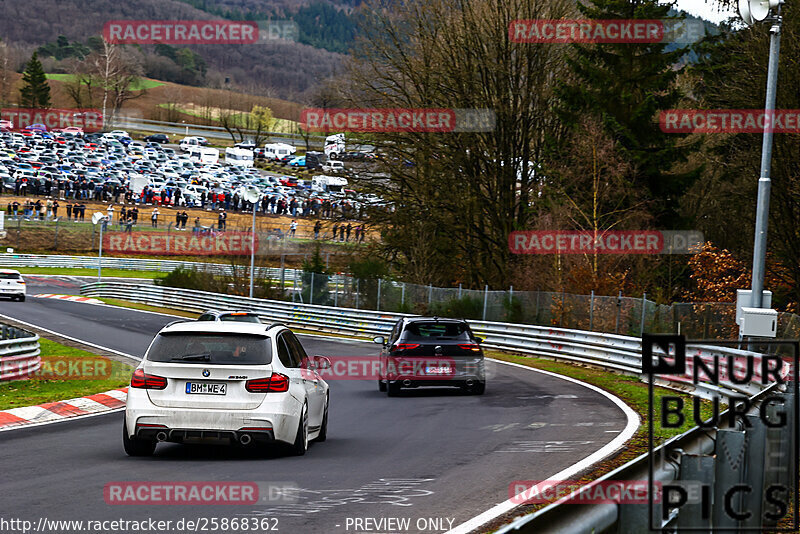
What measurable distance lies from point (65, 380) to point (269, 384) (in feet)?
37.6

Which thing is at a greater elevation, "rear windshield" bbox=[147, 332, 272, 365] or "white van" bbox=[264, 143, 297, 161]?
"white van" bbox=[264, 143, 297, 161]

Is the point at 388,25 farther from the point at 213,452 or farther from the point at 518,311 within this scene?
the point at 213,452

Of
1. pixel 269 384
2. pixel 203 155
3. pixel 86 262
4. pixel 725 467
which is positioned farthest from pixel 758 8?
pixel 203 155

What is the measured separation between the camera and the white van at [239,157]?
134 meters

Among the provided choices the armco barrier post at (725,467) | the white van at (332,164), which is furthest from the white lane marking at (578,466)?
the white van at (332,164)

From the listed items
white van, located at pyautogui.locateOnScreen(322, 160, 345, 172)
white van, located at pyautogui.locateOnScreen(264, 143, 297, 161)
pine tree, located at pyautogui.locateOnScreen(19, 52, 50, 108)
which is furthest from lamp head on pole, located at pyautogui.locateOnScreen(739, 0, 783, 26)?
pine tree, located at pyautogui.locateOnScreen(19, 52, 50, 108)

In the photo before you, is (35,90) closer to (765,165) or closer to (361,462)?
(765,165)

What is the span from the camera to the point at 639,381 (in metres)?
→ 23.6

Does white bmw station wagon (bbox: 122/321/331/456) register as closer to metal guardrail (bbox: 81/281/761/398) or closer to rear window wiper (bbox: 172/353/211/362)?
rear window wiper (bbox: 172/353/211/362)

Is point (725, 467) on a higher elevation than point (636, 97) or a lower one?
lower

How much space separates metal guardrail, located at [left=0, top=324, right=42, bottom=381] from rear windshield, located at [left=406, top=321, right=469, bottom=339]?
7856 mm

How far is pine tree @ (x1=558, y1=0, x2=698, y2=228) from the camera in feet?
140

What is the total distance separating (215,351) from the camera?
38.5 feet

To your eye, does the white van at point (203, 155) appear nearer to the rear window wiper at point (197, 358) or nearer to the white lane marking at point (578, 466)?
the white lane marking at point (578, 466)
